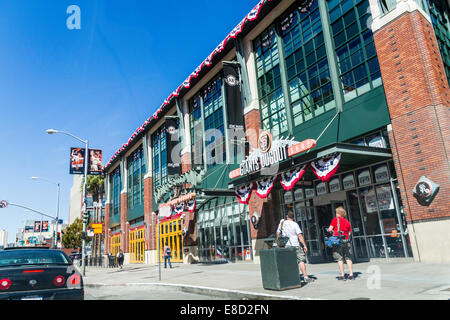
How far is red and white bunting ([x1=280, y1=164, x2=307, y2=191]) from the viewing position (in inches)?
556

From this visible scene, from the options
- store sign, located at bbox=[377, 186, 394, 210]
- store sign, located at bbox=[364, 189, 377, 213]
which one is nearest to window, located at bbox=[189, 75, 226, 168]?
store sign, located at bbox=[364, 189, 377, 213]

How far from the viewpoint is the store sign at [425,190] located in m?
11.6

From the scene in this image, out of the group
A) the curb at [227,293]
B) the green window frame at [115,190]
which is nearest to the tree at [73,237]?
the green window frame at [115,190]

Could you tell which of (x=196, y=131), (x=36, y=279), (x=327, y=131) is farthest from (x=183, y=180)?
(x=36, y=279)

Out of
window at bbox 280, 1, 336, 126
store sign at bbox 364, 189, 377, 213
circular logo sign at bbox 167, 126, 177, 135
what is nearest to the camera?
store sign at bbox 364, 189, 377, 213

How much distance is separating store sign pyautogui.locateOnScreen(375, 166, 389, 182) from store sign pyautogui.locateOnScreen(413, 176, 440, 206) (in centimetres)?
164

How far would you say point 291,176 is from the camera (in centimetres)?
1452

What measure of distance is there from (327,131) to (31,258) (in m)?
12.8

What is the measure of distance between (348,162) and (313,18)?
7.96 m

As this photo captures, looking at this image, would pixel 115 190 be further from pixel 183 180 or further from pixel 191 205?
pixel 191 205

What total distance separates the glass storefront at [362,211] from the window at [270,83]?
411cm

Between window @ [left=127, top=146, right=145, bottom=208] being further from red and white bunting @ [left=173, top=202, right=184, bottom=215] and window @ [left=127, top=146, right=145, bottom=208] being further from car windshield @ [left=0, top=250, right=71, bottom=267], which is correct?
car windshield @ [left=0, top=250, right=71, bottom=267]

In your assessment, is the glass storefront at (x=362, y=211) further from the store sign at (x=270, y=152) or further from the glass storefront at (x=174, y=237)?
the glass storefront at (x=174, y=237)
